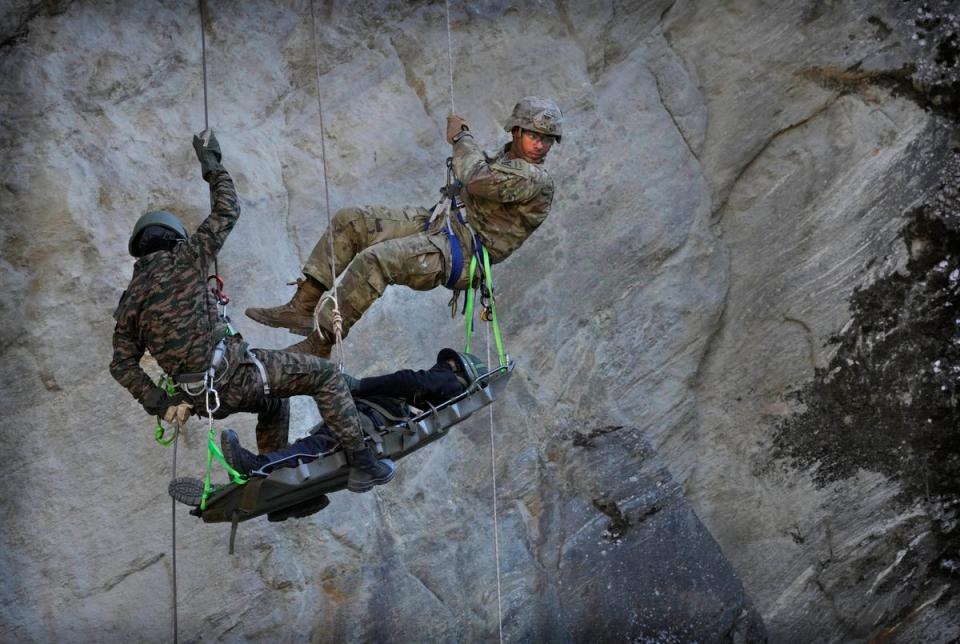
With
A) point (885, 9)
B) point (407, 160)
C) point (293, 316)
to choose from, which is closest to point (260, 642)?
point (293, 316)

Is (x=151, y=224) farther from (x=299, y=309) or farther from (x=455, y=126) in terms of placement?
(x=455, y=126)

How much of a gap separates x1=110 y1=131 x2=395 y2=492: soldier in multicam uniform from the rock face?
2029 mm

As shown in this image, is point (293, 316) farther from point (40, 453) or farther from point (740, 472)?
point (740, 472)

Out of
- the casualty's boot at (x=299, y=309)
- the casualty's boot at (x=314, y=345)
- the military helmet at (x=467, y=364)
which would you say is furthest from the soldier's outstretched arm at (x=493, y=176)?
the casualty's boot at (x=314, y=345)

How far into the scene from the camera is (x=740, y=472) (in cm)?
1028

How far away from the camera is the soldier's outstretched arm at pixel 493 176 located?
720 cm

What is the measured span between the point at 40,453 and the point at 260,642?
1746mm

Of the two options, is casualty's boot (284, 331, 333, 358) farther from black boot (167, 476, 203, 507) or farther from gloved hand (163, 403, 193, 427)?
black boot (167, 476, 203, 507)

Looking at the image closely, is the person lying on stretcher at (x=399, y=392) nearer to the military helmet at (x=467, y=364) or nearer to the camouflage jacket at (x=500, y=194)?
the military helmet at (x=467, y=364)

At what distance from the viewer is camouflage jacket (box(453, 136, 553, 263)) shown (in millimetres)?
7215

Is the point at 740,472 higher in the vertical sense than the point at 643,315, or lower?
lower

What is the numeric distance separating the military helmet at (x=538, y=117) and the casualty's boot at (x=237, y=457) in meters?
2.17

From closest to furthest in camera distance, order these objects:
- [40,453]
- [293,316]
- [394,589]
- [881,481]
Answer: [293,316] → [40,453] → [394,589] → [881,481]

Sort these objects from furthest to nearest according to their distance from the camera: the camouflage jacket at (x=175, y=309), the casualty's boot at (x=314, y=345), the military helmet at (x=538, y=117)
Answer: the military helmet at (x=538, y=117) < the casualty's boot at (x=314, y=345) < the camouflage jacket at (x=175, y=309)
